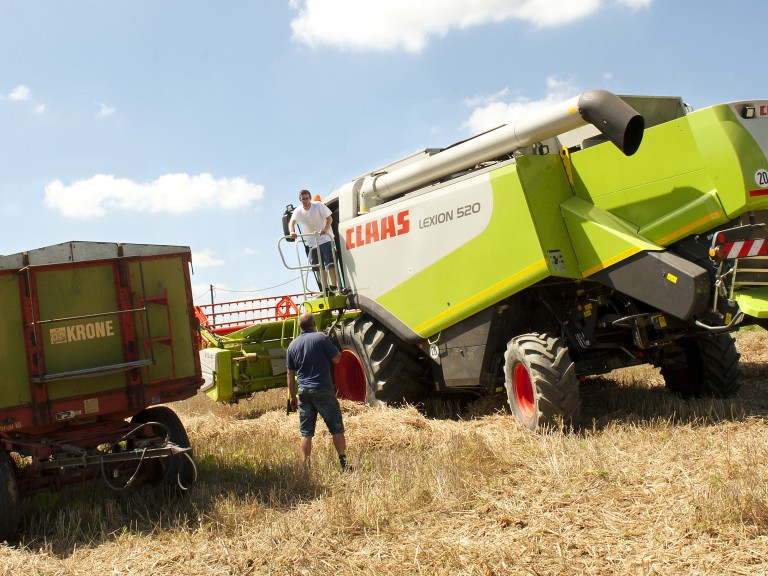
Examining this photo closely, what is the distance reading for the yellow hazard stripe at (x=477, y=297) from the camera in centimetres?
659

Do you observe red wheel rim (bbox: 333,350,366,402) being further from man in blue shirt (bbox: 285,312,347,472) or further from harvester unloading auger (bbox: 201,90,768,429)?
man in blue shirt (bbox: 285,312,347,472)

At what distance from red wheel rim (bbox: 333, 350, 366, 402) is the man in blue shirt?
9.34 feet

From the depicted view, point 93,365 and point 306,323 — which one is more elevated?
point 306,323

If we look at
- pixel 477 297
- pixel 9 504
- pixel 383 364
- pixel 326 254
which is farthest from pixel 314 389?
pixel 326 254

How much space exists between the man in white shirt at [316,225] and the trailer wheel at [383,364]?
2.87 ft

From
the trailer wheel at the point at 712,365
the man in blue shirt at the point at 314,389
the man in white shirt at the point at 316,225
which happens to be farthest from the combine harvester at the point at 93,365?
the trailer wheel at the point at 712,365

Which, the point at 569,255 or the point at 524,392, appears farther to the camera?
the point at 524,392

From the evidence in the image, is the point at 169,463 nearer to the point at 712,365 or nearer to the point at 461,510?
the point at 461,510

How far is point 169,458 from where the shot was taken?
5816mm

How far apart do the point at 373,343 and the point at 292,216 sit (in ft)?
6.19

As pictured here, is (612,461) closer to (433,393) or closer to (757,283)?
(757,283)

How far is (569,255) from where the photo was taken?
261 inches

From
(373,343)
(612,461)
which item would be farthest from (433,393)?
(612,461)

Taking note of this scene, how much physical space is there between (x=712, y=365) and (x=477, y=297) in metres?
2.29
